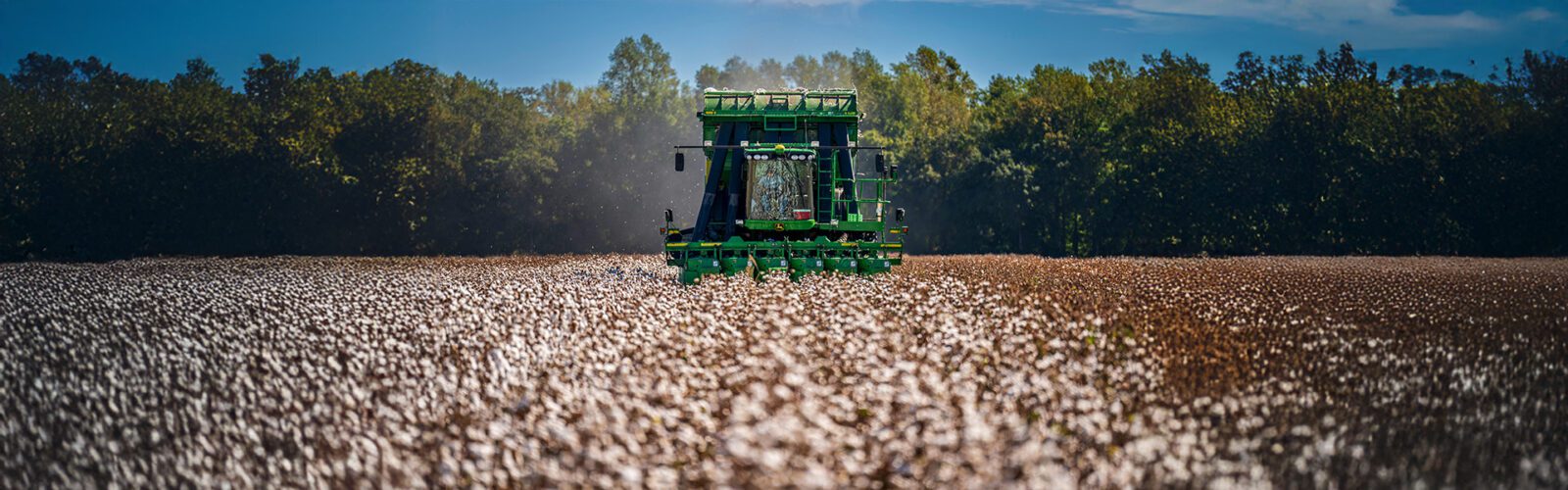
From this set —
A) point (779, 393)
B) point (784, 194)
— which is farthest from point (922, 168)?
point (779, 393)

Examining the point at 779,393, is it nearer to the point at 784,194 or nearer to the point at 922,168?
the point at 784,194

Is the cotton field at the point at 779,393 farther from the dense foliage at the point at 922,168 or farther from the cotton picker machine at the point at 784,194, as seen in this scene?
the dense foliage at the point at 922,168

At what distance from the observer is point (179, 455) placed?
31.2ft

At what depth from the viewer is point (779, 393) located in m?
9.10

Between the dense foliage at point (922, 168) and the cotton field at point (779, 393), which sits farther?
the dense foliage at point (922, 168)

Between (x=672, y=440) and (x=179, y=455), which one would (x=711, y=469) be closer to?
(x=672, y=440)

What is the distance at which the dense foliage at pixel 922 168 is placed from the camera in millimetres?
63656

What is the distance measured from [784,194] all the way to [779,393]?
21.0 meters

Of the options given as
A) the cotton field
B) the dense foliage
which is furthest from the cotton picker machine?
the dense foliage

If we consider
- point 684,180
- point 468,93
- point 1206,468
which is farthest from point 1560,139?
point 1206,468

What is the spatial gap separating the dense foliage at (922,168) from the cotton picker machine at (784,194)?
39.7 m

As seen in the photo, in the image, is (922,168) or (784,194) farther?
(922,168)

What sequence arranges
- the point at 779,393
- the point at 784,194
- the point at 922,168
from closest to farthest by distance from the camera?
the point at 779,393 → the point at 784,194 → the point at 922,168

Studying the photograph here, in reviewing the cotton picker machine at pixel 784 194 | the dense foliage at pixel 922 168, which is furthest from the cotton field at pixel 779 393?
the dense foliage at pixel 922 168
